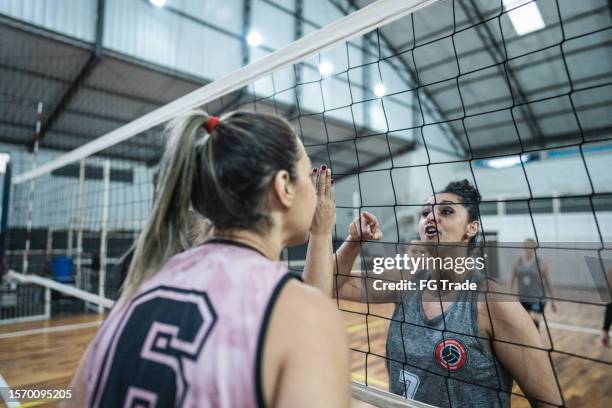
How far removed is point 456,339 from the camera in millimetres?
→ 1353

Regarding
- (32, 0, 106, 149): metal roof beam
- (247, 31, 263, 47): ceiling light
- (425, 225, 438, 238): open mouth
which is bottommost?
(425, 225, 438, 238): open mouth

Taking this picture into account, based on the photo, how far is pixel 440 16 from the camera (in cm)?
1105

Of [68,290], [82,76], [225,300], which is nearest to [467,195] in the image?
[225,300]

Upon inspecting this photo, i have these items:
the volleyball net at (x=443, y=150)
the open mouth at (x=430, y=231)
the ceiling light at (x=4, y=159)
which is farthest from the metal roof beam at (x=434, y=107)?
the open mouth at (x=430, y=231)

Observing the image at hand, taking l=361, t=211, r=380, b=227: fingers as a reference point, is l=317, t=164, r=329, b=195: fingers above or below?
above

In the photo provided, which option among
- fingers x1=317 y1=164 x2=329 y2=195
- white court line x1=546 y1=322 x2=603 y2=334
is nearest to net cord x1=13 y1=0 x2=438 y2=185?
fingers x1=317 y1=164 x2=329 y2=195

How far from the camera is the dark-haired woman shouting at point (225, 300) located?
53cm

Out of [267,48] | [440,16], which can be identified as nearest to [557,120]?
[440,16]

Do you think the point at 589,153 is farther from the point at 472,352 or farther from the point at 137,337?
the point at 137,337

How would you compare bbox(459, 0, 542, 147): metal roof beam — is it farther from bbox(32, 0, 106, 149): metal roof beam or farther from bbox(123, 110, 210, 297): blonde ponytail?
bbox(123, 110, 210, 297): blonde ponytail

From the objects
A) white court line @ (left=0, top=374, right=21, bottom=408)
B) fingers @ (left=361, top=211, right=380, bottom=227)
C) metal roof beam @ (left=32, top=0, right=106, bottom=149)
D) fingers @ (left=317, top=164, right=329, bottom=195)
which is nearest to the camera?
fingers @ (left=317, top=164, right=329, bottom=195)

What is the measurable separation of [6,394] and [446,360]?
10.0 feet

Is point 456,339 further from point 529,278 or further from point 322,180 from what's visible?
point 529,278

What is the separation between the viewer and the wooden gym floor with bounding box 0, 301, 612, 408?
307 cm
